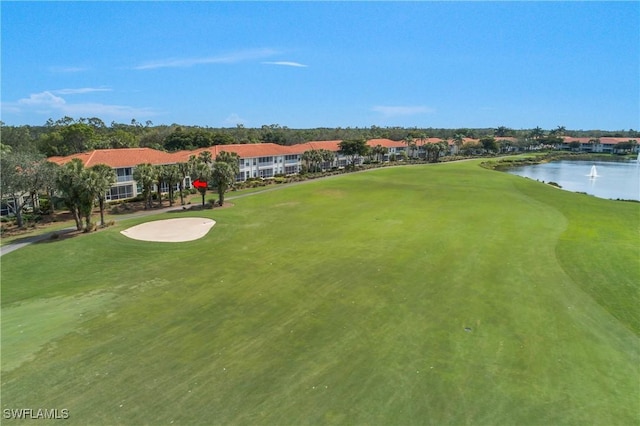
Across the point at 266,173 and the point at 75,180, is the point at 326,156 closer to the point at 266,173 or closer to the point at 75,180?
the point at 266,173

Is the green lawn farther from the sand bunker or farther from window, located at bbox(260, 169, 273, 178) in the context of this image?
window, located at bbox(260, 169, 273, 178)

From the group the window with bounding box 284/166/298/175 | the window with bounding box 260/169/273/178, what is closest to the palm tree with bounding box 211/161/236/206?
the window with bounding box 260/169/273/178

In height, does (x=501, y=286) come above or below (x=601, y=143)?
below

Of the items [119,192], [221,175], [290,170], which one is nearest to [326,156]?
[290,170]

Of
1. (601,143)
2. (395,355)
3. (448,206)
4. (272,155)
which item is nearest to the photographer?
(395,355)

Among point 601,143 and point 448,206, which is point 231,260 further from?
point 601,143

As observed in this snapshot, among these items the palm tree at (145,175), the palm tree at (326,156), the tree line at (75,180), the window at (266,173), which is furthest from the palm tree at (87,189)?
the palm tree at (326,156)

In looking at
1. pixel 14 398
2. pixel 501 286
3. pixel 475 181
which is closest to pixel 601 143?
pixel 475 181
